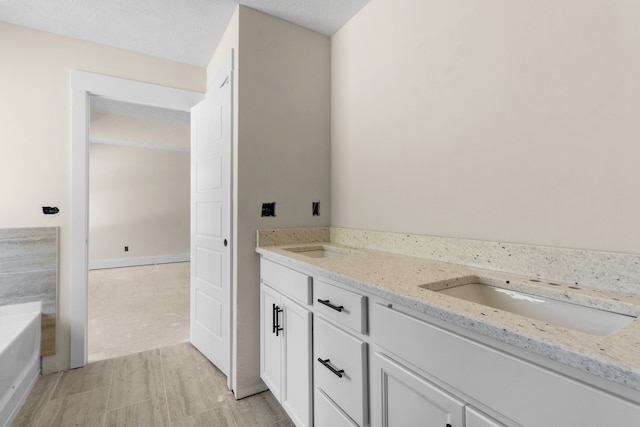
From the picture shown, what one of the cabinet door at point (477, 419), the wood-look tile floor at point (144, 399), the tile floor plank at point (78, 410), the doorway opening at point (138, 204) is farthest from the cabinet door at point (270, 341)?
the doorway opening at point (138, 204)

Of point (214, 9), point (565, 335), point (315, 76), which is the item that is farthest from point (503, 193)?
point (214, 9)

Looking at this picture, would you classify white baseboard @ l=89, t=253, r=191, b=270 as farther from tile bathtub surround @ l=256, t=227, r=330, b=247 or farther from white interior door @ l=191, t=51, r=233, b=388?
tile bathtub surround @ l=256, t=227, r=330, b=247

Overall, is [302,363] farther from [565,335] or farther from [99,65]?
[99,65]

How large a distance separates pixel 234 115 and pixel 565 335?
75.8 inches

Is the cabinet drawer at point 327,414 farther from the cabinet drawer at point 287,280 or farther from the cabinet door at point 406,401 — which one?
the cabinet drawer at point 287,280

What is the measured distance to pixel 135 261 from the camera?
572 centimetres

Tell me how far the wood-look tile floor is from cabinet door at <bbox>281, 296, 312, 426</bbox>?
0.23 m

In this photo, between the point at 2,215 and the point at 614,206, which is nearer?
the point at 614,206

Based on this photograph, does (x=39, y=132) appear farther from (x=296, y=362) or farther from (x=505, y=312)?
(x=505, y=312)

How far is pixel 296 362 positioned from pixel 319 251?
0.74 meters

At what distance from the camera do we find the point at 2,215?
6.72 ft

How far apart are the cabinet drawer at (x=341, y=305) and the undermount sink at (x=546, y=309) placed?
0.25 m

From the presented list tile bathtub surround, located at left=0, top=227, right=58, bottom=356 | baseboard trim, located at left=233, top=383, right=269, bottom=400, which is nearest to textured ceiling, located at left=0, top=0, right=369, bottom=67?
tile bathtub surround, located at left=0, top=227, right=58, bottom=356

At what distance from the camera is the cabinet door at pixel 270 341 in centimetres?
166
